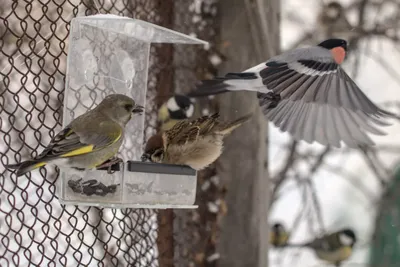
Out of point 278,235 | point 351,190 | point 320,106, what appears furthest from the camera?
point 351,190

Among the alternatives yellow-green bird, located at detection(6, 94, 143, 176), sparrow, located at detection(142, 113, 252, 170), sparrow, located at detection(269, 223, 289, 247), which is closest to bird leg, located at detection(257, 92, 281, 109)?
sparrow, located at detection(142, 113, 252, 170)

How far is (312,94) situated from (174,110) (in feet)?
3.76

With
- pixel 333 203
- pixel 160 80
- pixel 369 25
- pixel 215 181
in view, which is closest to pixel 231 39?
pixel 160 80

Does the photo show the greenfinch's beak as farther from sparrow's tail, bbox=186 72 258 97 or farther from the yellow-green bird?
the yellow-green bird

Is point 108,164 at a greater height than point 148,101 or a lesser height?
lesser

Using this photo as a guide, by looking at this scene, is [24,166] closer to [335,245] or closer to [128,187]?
[128,187]

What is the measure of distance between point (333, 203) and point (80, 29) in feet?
19.2

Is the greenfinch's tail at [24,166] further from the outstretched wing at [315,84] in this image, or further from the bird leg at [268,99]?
the bird leg at [268,99]

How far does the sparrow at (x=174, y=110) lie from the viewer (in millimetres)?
3969

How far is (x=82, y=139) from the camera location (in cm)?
257

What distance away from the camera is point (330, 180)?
8.47m

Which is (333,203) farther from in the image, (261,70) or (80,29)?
(80,29)

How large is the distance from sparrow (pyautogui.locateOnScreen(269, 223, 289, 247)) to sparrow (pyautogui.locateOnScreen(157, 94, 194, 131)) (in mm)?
2806

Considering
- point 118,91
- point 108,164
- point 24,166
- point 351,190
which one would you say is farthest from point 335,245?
point 24,166
